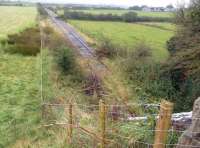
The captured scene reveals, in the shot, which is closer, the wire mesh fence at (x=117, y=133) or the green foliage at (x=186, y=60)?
the wire mesh fence at (x=117, y=133)

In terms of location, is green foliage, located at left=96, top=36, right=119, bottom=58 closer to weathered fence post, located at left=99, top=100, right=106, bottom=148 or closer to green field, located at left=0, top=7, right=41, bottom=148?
green field, located at left=0, top=7, right=41, bottom=148

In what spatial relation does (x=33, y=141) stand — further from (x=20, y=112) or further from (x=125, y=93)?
(x=125, y=93)

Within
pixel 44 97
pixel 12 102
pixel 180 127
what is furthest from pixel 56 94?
pixel 180 127

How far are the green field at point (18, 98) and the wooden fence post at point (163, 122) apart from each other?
20.2 feet

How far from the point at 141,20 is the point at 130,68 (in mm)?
58397

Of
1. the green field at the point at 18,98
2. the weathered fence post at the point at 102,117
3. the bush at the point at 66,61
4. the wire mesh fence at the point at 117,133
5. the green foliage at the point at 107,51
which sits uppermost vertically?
the weathered fence post at the point at 102,117

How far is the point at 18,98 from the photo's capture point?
1714 centimetres

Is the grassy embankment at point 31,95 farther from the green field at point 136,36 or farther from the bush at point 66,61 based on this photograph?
the green field at point 136,36

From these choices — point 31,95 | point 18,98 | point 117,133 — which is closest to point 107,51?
point 31,95

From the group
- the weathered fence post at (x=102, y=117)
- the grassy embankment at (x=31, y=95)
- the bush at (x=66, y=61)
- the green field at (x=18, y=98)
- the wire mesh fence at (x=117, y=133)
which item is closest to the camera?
the weathered fence post at (x=102, y=117)

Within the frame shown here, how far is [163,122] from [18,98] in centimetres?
1207

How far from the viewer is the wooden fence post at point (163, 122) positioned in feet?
19.4

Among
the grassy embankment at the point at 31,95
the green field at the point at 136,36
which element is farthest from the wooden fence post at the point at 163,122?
the green field at the point at 136,36

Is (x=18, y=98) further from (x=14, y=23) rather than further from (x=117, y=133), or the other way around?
(x=14, y=23)
